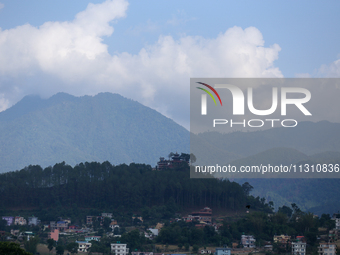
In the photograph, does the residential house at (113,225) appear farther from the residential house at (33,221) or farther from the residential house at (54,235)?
the residential house at (33,221)

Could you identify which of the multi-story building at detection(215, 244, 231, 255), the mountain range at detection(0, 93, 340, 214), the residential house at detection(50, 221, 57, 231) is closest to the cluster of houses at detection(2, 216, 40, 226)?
the residential house at detection(50, 221, 57, 231)

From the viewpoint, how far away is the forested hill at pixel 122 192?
51438mm

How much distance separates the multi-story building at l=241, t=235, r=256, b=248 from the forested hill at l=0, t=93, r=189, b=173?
68.7 metres

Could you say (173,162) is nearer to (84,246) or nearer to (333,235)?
(333,235)

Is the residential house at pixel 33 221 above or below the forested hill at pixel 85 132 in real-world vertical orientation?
below

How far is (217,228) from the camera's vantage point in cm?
4516

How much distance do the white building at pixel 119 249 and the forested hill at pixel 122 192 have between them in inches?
450

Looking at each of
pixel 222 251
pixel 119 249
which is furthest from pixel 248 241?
pixel 119 249

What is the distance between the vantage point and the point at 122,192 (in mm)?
51719

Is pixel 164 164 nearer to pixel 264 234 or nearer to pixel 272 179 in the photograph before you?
pixel 264 234

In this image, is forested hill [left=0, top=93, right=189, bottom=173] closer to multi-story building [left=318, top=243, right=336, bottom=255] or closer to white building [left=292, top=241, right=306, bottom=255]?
white building [left=292, top=241, right=306, bottom=255]

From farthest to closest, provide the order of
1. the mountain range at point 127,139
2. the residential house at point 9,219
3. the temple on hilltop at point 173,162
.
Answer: the mountain range at point 127,139
the temple on hilltop at point 173,162
the residential house at point 9,219

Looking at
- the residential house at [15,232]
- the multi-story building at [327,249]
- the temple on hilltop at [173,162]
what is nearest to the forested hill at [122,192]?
the temple on hilltop at [173,162]

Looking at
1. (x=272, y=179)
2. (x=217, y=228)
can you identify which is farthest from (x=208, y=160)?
(x=217, y=228)
